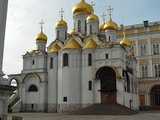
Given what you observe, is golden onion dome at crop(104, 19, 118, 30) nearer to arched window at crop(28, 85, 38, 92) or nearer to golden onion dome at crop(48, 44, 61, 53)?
golden onion dome at crop(48, 44, 61, 53)

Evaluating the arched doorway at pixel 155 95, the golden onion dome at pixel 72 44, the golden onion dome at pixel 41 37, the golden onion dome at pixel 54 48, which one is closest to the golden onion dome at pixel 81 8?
the golden onion dome at pixel 72 44

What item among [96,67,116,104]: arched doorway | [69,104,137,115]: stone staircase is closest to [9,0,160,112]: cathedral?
[96,67,116,104]: arched doorway

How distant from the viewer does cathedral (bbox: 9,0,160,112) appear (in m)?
40.2

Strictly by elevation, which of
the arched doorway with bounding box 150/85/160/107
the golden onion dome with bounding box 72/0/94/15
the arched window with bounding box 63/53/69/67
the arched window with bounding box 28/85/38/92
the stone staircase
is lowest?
the stone staircase

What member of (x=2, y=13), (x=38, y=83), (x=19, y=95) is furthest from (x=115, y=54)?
(x=2, y=13)

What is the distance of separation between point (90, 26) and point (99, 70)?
29.4ft

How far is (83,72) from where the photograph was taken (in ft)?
137

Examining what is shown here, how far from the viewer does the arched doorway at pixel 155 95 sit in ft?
172

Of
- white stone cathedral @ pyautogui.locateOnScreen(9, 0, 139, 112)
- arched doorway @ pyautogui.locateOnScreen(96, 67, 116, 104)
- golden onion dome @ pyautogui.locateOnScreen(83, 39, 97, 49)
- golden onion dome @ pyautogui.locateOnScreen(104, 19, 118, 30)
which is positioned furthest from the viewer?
golden onion dome @ pyautogui.locateOnScreen(104, 19, 118, 30)

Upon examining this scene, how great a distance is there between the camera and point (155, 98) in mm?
53062

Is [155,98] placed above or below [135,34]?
below

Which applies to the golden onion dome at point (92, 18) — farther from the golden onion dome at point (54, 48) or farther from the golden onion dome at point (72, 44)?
the golden onion dome at point (54, 48)

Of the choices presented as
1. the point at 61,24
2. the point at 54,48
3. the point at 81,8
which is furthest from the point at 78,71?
the point at 81,8

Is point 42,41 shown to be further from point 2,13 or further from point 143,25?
point 2,13
